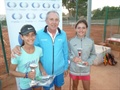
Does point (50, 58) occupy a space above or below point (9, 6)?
below

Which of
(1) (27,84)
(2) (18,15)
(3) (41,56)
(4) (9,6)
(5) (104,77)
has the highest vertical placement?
(4) (9,6)

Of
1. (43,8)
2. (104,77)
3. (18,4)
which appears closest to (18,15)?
(18,4)

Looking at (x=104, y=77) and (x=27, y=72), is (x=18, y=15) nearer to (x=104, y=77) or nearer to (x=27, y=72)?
(x=27, y=72)

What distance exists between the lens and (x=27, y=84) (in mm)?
2225

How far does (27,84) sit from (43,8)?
1717mm

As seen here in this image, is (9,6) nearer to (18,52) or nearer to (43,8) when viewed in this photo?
(43,8)

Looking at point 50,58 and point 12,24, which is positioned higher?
point 12,24

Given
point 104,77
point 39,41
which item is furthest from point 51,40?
point 104,77

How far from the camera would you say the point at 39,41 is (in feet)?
7.68

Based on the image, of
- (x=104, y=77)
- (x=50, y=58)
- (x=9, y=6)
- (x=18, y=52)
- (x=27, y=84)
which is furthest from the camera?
(x=104, y=77)

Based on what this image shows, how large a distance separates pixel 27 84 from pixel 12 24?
1360 mm

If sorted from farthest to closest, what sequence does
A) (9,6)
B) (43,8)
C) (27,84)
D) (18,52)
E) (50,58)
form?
(43,8) → (9,6) → (50,58) → (27,84) → (18,52)

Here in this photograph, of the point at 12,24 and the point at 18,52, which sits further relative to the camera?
the point at 12,24

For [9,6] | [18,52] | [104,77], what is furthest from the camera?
[104,77]
